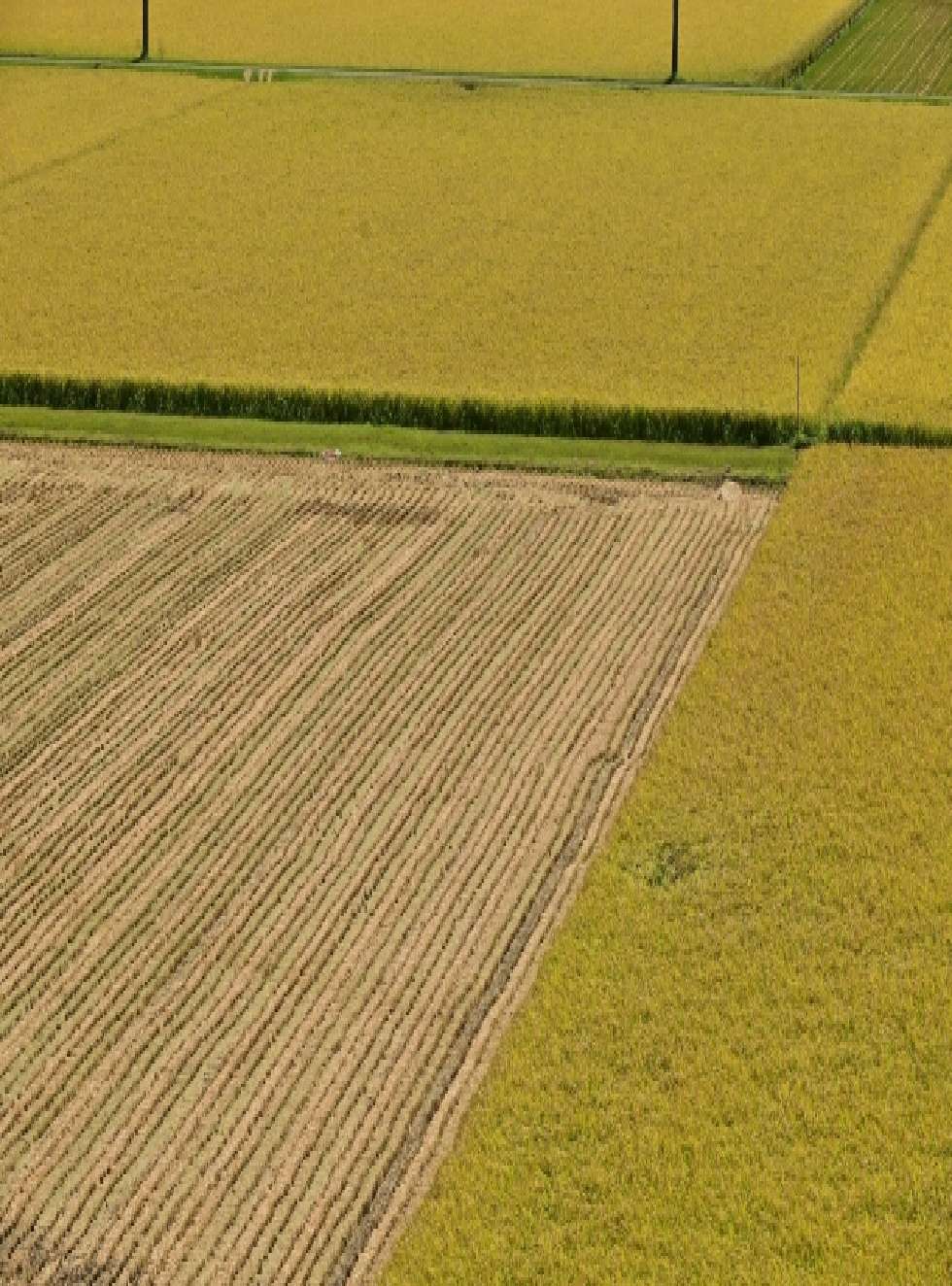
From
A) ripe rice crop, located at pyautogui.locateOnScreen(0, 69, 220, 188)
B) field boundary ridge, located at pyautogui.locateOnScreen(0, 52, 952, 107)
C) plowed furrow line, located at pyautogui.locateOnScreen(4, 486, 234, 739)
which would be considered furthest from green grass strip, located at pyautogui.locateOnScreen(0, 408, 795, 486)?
field boundary ridge, located at pyautogui.locateOnScreen(0, 52, 952, 107)

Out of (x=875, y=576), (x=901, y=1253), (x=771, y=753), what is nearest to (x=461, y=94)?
(x=875, y=576)

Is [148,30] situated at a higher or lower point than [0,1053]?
lower

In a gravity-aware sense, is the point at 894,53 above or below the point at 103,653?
below

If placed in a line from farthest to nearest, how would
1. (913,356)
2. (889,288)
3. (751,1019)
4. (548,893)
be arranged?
(889,288)
(913,356)
(548,893)
(751,1019)

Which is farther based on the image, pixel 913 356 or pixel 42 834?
pixel 913 356

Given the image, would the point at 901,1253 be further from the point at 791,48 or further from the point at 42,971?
the point at 791,48

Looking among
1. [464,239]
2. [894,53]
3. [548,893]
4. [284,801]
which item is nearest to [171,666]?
[284,801]

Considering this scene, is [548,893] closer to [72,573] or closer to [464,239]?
[72,573]
